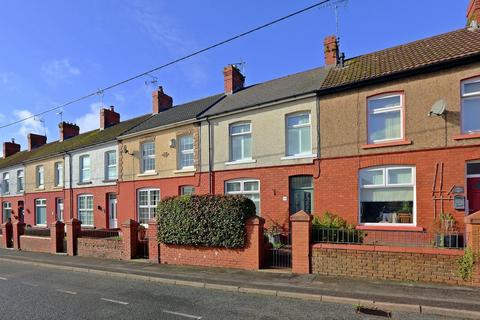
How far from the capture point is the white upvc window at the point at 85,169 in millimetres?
26281

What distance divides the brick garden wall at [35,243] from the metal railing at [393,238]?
14720mm

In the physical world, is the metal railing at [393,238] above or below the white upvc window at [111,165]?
below

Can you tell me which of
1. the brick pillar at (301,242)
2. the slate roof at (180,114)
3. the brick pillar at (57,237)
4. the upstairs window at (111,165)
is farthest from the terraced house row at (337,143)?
the brick pillar at (57,237)

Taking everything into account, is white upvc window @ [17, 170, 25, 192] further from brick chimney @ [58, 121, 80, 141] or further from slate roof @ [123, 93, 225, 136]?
slate roof @ [123, 93, 225, 136]

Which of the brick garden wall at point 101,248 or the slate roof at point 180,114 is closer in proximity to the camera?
the brick garden wall at point 101,248

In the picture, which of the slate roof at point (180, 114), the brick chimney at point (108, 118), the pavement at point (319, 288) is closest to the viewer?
the pavement at point (319, 288)

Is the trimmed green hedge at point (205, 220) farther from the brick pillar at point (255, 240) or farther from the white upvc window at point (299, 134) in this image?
the white upvc window at point (299, 134)

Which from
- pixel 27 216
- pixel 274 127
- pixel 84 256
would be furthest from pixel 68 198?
pixel 274 127

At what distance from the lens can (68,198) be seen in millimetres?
27609

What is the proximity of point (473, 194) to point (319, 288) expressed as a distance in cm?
654

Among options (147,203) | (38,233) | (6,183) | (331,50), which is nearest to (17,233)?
(38,233)

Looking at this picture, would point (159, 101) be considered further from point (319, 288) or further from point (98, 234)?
point (319, 288)

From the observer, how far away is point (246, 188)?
17.3 m

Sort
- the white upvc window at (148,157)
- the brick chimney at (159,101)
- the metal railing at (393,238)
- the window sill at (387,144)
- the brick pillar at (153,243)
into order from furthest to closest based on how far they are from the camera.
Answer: the brick chimney at (159,101) < the white upvc window at (148,157) < the brick pillar at (153,243) < the window sill at (387,144) < the metal railing at (393,238)
